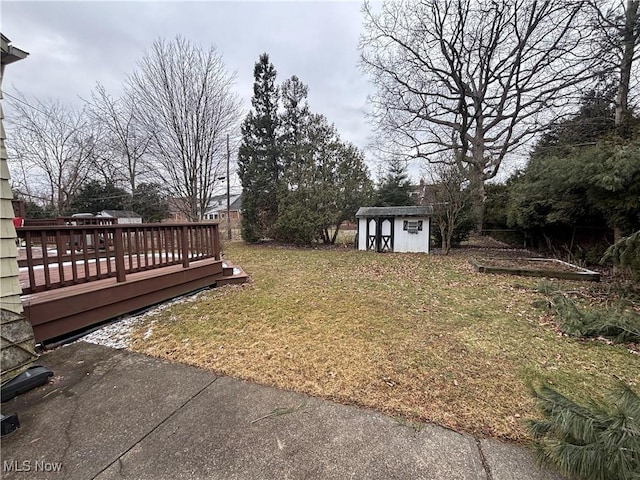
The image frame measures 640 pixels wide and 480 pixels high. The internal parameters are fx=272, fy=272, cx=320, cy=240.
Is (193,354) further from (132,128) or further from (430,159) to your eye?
(430,159)

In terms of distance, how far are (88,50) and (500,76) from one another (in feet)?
51.8

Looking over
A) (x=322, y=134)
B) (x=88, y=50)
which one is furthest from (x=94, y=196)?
(x=322, y=134)

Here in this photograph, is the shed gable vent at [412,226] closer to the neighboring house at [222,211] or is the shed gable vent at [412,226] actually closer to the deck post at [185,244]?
the deck post at [185,244]

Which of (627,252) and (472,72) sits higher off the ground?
(472,72)

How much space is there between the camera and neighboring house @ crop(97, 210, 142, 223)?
15914mm

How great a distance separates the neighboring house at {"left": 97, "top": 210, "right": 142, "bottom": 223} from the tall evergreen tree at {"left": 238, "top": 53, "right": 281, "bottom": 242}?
6.76 m

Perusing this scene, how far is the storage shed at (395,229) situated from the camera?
37.1ft

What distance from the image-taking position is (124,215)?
16.9 metres

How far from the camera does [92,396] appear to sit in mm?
2068

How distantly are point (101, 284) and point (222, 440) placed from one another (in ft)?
9.73

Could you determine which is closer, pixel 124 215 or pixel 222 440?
pixel 222 440

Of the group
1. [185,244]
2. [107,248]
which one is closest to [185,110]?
[185,244]

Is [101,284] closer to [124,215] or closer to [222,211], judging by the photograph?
[124,215]

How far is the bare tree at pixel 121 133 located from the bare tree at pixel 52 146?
4.39 feet
